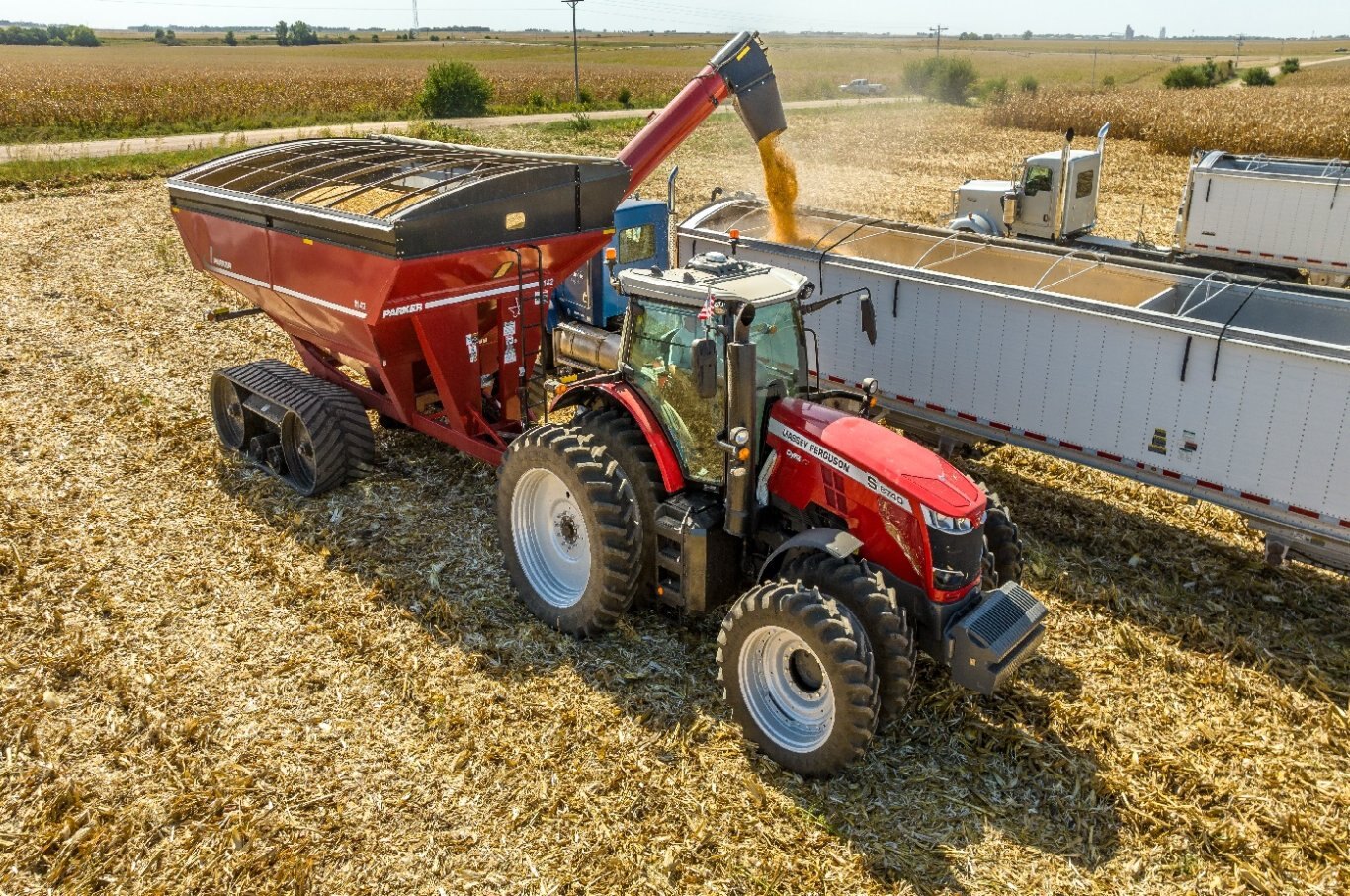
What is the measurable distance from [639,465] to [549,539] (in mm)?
1320

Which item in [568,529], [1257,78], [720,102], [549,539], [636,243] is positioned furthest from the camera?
[1257,78]

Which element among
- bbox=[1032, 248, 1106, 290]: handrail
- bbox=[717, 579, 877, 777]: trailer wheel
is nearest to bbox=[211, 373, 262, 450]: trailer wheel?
bbox=[717, 579, 877, 777]: trailer wheel

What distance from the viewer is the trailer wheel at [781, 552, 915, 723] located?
5.75 meters

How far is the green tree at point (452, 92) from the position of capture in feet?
138

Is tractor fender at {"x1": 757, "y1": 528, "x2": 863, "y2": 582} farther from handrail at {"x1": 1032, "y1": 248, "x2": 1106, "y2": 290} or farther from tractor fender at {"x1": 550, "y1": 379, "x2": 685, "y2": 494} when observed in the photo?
handrail at {"x1": 1032, "y1": 248, "x2": 1106, "y2": 290}

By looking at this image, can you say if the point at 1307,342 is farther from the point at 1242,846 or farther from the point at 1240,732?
the point at 1242,846

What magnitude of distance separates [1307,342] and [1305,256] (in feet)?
29.7

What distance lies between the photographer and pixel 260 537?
9.02 m

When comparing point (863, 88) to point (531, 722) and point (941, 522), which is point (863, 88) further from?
point (531, 722)

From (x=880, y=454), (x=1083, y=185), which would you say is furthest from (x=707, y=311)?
(x=1083, y=185)

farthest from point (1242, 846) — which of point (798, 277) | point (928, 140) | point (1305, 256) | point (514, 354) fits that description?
point (928, 140)

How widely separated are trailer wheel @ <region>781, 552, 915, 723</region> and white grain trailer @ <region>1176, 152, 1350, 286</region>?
1231 cm

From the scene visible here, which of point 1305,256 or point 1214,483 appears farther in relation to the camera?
point 1305,256

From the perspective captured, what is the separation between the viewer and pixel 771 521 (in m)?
6.87
